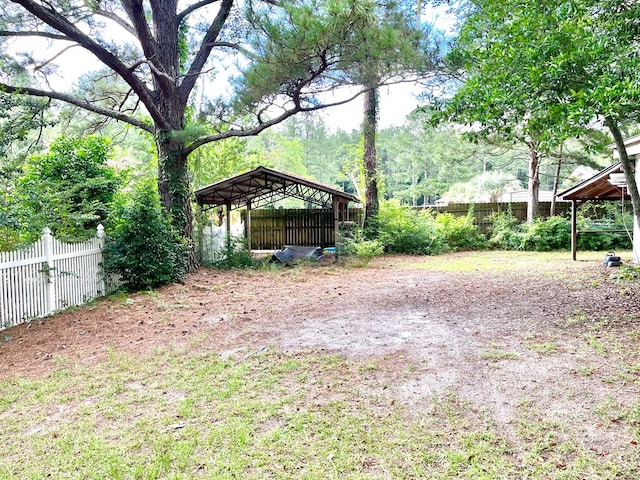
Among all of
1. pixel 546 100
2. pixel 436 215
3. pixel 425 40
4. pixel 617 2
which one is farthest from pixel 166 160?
pixel 436 215

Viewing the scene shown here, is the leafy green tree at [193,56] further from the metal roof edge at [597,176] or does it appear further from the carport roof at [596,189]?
the carport roof at [596,189]

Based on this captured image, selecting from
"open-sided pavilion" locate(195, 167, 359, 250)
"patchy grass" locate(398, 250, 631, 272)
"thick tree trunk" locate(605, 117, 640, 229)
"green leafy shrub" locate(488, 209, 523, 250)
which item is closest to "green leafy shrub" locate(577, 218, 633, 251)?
"patchy grass" locate(398, 250, 631, 272)

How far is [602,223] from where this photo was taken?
14.4 m

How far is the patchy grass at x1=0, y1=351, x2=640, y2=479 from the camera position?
91.5 inches

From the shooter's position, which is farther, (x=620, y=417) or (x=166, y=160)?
(x=166, y=160)

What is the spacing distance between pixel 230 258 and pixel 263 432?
8.91m

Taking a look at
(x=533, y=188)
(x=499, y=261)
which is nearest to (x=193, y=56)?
(x=499, y=261)

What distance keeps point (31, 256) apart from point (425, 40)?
678 centimetres

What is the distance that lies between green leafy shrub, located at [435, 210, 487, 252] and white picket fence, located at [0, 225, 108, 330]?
11.2m

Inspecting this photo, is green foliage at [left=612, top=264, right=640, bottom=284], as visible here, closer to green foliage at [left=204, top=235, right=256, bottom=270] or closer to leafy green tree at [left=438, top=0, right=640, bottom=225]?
leafy green tree at [left=438, top=0, right=640, bottom=225]

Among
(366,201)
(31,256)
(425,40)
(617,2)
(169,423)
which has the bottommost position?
(169,423)

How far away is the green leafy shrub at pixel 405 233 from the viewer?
1392cm

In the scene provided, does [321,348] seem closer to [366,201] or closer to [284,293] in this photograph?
[284,293]

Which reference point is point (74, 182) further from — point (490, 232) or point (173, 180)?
point (490, 232)
